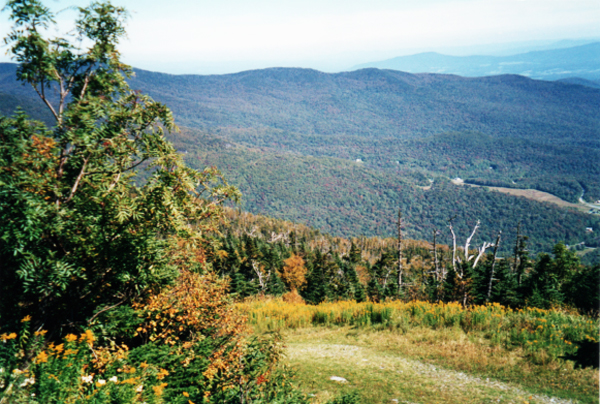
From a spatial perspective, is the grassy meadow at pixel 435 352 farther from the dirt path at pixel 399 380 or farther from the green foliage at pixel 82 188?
the green foliage at pixel 82 188

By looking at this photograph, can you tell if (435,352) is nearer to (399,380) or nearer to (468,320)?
(399,380)

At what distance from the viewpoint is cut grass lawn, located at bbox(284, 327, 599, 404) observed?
7.71 meters

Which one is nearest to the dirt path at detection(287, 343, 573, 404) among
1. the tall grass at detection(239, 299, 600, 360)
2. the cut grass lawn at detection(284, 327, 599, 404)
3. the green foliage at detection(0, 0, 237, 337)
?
the cut grass lawn at detection(284, 327, 599, 404)

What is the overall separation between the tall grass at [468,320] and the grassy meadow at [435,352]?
0.03 m

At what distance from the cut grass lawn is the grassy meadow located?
24 millimetres

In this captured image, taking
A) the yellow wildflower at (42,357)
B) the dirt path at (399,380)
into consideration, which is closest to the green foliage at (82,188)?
the yellow wildflower at (42,357)

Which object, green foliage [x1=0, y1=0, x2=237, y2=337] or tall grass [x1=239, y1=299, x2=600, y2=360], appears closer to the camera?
green foliage [x1=0, y1=0, x2=237, y2=337]

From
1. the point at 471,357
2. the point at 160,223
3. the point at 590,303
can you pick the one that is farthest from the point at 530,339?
the point at 160,223

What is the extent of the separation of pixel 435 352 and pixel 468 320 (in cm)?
262

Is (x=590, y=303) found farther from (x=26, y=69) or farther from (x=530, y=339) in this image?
(x=26, y=69)

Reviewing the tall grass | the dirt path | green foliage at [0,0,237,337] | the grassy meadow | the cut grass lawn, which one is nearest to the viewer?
green foliage at [0,0,237,337]

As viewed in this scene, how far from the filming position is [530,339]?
Result: 1033 cm

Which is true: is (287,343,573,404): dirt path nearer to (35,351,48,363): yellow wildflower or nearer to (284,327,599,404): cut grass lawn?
(284,327,599,404): cut grass lawn

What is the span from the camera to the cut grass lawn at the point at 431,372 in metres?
7.71
